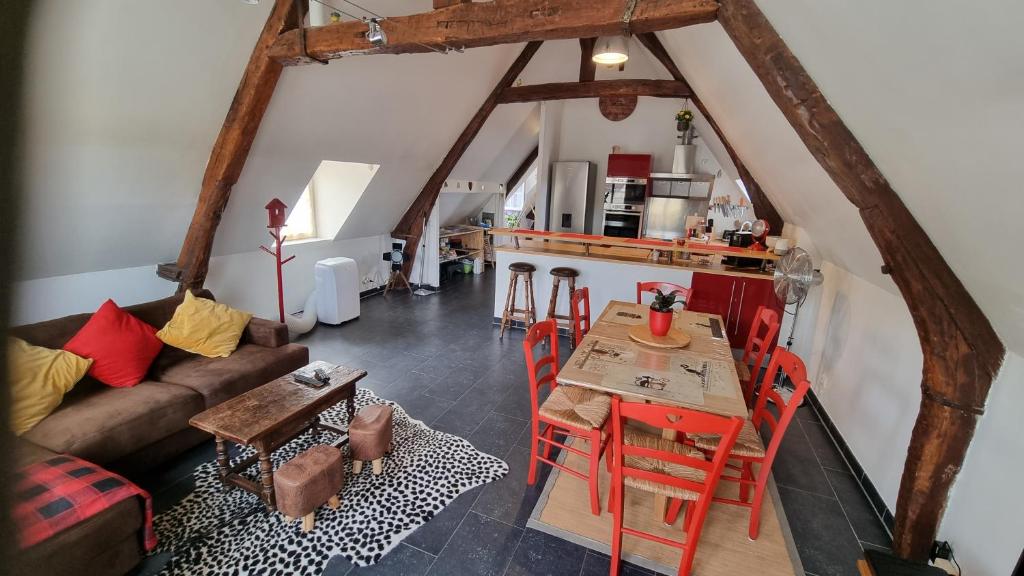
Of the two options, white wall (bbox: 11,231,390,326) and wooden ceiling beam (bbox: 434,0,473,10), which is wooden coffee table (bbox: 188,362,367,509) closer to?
white wall (bbox: 11,231,390,326)

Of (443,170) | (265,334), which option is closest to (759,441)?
(265,334)

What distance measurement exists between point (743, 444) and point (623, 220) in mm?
5147

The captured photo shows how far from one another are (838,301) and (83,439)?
16.1 feet

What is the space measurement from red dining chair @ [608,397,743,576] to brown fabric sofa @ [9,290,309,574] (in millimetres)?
2081

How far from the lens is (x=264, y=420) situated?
7.86 ft

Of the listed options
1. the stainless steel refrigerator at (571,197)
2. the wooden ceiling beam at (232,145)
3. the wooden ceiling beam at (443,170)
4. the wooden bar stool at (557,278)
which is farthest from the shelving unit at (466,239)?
the wooden ceiling beam at (232,145)

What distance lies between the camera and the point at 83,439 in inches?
90.6

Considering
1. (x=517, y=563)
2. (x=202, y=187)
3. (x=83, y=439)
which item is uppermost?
(x=202, y=187)

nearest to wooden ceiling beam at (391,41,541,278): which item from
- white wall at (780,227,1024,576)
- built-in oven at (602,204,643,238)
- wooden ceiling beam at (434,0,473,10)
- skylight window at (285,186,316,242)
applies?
skylight window at (285,186,316,242)

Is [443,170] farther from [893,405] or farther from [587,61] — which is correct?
[893,405]

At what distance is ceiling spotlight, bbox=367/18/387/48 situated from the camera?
2941 mm

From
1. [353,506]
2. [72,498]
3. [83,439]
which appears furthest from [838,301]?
[83,439]

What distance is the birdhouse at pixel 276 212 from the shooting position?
4328mm

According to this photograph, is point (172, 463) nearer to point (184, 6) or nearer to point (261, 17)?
point (184, 6)
